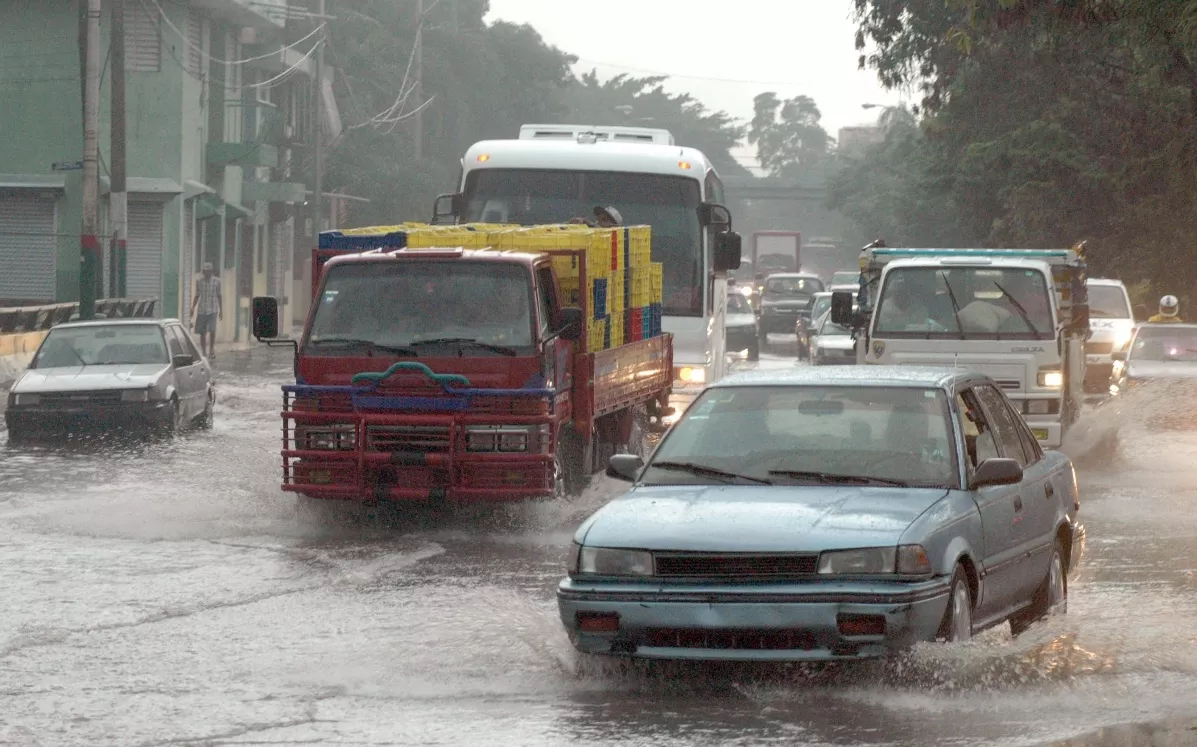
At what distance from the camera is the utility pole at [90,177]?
3095 cm

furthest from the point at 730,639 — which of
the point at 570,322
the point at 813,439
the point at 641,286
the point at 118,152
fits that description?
the point at 118,152

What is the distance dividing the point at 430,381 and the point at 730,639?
6332 mm

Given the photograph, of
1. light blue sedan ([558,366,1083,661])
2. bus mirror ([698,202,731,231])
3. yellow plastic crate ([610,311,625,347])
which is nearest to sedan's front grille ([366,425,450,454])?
yellow plastic crate ([610,311,625,347])

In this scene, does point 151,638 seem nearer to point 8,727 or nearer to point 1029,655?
point 8,727

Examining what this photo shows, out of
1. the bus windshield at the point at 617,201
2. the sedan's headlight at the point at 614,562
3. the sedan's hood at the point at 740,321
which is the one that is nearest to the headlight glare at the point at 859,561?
the sedan's headlight at the point at 614,562

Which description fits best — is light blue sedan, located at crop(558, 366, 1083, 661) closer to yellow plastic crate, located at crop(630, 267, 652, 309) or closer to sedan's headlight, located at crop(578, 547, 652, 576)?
sedan's headlight, located at crop(578, 547, 652, 576)

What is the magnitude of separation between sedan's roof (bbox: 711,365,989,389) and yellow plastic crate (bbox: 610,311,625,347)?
6.98 m

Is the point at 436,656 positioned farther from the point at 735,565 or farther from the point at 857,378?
the point at 857,378

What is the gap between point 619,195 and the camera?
20.1m

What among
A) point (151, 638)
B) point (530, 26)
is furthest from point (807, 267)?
point (151, 638)

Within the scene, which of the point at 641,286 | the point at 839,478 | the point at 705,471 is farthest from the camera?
the point at 641,286

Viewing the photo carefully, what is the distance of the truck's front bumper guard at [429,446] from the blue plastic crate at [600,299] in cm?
199

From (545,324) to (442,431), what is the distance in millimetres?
1211

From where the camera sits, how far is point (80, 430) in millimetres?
20562
